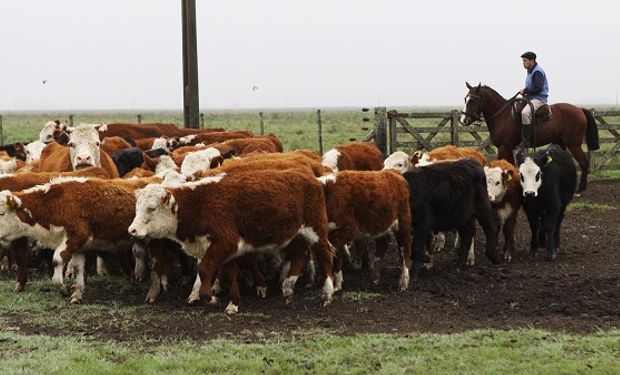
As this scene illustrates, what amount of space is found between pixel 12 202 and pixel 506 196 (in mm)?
6460

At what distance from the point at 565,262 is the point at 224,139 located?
8278 millimetres

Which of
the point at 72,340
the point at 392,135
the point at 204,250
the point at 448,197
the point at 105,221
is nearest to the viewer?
the point at 72,340

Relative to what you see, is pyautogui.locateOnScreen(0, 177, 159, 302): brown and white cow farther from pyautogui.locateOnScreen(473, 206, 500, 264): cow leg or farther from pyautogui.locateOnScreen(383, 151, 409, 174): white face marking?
pyautogui.locateOnScreen(473, 206, 500, 264): cow leg

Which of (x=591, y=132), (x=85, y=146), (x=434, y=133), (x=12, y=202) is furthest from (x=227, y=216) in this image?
(x=434, y=133)

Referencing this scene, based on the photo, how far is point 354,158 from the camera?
1472 centimetres

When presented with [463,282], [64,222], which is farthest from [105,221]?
[463,282]

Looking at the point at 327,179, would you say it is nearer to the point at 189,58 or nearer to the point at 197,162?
the point at 197,162

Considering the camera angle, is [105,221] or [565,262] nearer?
[105,221]

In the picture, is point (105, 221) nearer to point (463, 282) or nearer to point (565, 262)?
point (463, 282)

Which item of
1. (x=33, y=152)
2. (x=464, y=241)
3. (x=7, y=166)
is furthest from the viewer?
(x=33, y=152)

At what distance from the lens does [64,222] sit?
32.1ft

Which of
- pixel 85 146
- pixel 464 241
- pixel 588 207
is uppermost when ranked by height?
pixel 85 146

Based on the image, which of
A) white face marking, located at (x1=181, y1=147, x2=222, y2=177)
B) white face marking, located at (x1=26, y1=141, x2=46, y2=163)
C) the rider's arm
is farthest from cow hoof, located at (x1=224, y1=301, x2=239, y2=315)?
the rider's arm

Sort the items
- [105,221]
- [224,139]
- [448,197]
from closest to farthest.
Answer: [105,221], [448,197], [224,139]
